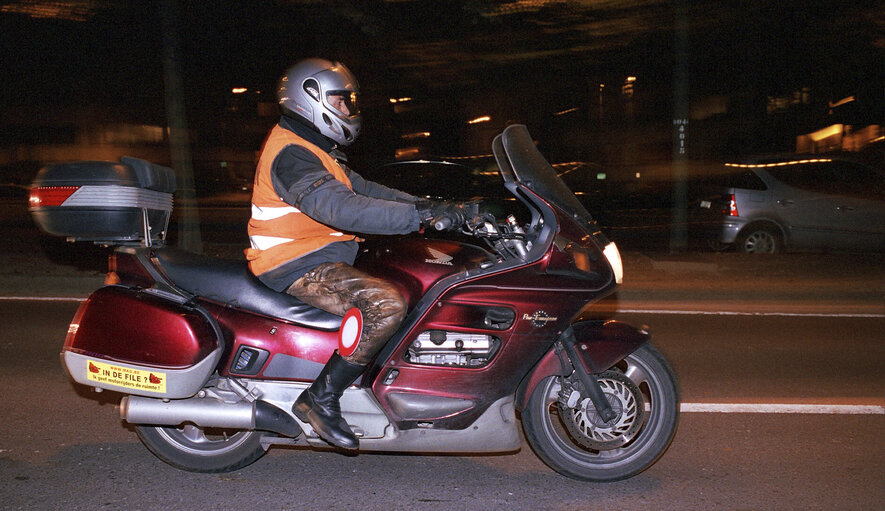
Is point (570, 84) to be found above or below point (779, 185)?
above

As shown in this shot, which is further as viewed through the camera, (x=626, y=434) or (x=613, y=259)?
(x=626, y=434)

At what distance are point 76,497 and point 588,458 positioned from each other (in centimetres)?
252

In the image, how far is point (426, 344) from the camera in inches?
154

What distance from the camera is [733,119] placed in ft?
85.8

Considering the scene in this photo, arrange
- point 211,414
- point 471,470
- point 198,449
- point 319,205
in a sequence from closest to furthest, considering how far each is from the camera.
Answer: point 319,205 < point 211,414 < point 198,449 < point 471,470

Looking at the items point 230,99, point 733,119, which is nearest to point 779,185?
point 733,119

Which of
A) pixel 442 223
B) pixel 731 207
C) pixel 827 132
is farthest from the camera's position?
pixel 827 132

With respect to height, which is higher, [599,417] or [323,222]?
[323,222]

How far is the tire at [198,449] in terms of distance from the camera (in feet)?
13.6

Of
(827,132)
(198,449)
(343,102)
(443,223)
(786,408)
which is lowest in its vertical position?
(786,408)

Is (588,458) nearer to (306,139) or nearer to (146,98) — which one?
(306,139)

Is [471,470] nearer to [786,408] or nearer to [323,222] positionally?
[323,222]

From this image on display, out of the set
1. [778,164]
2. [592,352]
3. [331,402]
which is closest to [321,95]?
[331,402]

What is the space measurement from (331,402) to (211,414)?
0.59 m
